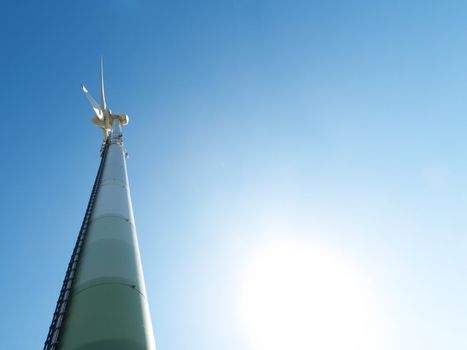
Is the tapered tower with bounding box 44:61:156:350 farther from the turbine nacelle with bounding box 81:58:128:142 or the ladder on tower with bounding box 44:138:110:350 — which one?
the turbine nacelle with bounding box 81:58:128:142

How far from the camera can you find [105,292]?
762 cm

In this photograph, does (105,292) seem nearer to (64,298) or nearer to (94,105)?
(64,298)

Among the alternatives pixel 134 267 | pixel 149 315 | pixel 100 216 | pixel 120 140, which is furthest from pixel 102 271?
pixel 120 140

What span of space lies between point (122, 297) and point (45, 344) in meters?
1.78

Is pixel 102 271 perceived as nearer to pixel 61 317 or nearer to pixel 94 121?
pixel 61 317

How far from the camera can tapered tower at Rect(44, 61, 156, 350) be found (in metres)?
→ 6.52

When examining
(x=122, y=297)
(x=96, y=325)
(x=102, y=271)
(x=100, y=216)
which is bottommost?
(x=96, y=325)

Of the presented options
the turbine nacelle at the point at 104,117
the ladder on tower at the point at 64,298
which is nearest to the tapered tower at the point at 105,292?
the ladder on tower at the point at 64,298

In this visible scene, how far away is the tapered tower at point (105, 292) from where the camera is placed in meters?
6.52

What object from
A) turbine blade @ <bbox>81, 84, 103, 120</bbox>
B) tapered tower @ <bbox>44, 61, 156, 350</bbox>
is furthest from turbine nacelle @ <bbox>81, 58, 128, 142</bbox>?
tapered tower @ <bbox>44, 61, 156, 350</bbox>

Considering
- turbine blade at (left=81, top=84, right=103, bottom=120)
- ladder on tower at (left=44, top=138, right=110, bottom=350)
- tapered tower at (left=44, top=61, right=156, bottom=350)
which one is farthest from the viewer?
turbine blade at (left=81, top=84, right=103, bottom=120)

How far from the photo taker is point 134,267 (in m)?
8.95

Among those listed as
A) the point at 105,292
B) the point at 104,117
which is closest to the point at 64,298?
the point at 105,292

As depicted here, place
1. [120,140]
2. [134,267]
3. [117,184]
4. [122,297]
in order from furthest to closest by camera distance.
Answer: [120,140] < [117,184] < [134,267] < [122,297]
